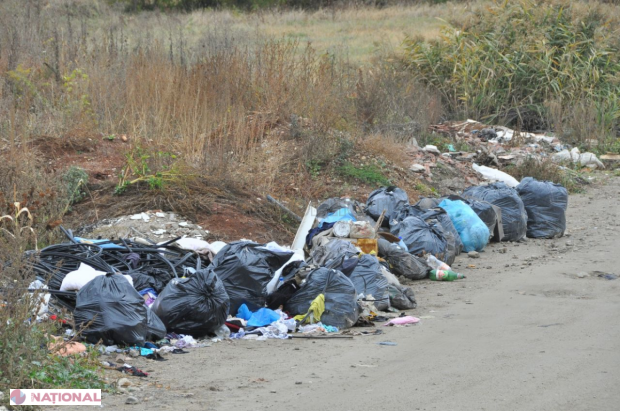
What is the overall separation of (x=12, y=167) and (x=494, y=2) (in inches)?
633

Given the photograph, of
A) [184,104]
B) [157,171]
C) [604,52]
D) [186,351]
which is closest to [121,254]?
[186,351]

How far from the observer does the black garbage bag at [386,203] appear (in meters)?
9.12

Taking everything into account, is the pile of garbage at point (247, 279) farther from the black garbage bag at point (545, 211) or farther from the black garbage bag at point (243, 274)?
the black garbage bag at point (545, 211)

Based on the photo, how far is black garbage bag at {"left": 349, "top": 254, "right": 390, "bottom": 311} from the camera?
6746mm

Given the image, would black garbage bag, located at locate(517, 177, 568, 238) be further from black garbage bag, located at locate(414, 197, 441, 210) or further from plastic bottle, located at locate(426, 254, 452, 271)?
plastic bottle, located at locate(426, 254, 452, 271)

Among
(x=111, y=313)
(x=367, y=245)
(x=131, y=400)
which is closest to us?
(x=131, y=400)

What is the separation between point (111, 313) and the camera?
5.38m

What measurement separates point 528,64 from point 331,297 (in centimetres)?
1461

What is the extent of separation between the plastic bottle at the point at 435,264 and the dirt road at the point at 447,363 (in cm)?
38

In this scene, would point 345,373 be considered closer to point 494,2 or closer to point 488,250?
point 488,250

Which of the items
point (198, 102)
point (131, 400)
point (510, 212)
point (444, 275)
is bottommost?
point (444, 275)

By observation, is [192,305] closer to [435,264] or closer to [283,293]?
[283,293]

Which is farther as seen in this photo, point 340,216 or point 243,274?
point 340,216

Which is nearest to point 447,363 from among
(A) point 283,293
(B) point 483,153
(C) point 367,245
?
(A) point 283,293
